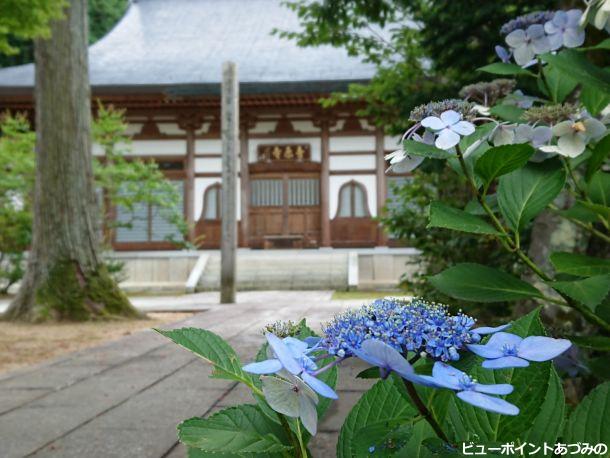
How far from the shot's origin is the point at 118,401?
2.53m

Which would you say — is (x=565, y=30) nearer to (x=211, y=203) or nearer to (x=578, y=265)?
(x=578, y=265)

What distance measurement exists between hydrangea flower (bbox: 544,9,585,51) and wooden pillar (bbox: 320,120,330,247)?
40.4 feet

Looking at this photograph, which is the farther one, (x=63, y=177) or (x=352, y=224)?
(x=352, y=224)

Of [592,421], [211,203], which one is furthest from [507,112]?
[211,203]

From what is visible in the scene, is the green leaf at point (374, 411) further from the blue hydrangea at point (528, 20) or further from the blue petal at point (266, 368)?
the blue hydrangea at point (528, 20)

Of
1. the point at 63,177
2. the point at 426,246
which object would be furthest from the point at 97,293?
the point at 426,246

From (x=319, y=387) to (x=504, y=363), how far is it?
0.15 metres

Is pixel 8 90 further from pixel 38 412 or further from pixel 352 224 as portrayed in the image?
pixel 38 412

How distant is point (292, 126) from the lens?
13.8 meters

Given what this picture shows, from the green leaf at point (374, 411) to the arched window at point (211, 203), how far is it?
1354 centimetres

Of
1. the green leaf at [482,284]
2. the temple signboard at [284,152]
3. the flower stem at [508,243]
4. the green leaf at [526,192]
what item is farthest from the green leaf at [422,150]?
the temple signboard at [284,152]

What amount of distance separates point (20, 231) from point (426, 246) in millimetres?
8056

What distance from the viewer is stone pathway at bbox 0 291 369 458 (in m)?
1.89

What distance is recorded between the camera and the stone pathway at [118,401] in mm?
1891
